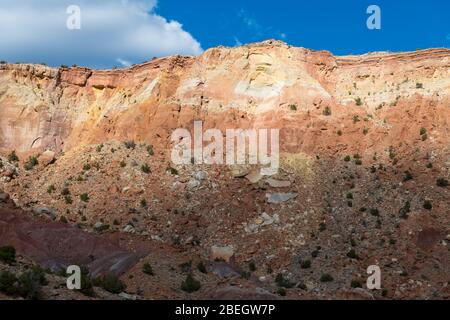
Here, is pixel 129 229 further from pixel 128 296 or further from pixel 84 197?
pixel 128 296

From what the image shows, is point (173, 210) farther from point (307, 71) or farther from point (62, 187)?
point (307, 71)

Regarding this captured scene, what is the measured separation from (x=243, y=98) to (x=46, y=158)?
1240cm

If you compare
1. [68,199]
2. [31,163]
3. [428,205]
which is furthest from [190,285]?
[31,163]

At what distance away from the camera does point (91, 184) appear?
29.8 metres

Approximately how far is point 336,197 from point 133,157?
447 inches

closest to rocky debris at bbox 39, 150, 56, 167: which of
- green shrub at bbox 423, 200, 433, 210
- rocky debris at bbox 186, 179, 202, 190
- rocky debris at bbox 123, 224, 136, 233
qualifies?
rocky debris at bbox 186, 179, 202, 190

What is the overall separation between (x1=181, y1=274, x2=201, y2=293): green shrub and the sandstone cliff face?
1334 cm

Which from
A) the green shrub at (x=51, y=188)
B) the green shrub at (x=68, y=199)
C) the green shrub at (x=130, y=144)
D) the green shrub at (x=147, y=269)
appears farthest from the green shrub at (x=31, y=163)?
the green shrub at (x=147, y=269)

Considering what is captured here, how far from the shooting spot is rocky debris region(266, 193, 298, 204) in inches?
1081

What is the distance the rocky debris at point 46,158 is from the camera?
111 ft

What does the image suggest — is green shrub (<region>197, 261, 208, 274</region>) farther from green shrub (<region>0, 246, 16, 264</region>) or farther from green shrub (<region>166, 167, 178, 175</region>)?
green shrub (<region>166, 167, 178, 175</region>)

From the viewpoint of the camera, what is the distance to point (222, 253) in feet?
81.3
